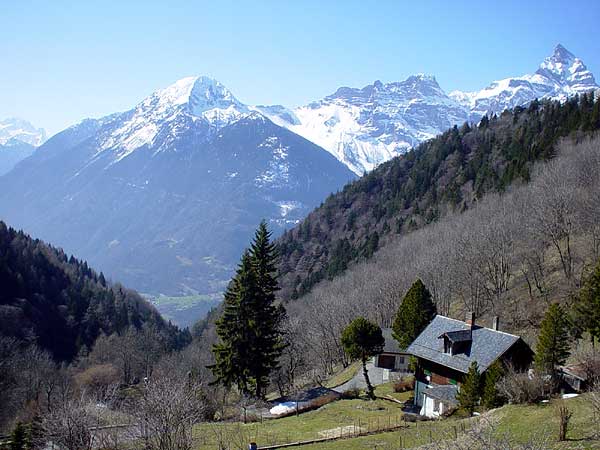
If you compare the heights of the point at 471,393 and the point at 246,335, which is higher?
the point at 246,335

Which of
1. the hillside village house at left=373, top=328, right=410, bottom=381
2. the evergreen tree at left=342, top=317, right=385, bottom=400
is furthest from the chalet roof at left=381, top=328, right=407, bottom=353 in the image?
the evergreen tree at left=342, top=317, right=385, bottom=400

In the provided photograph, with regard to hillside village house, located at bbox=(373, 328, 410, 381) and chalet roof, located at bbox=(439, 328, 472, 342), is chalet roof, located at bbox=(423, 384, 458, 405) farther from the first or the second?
hillside village house, located at bbox=(373, 328, 410, 381)

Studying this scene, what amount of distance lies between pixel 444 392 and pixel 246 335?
16089 millimetres

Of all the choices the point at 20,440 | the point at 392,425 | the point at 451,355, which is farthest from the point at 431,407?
the point at 20,440

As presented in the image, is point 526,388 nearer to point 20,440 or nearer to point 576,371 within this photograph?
point 576,371

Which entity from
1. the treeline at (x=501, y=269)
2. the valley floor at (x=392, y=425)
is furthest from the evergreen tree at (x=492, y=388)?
the treeline at (x=501, y=269)

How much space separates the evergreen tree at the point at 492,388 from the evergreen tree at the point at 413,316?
1655cm

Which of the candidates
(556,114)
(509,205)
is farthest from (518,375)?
(556,114)

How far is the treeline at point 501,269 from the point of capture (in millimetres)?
52938

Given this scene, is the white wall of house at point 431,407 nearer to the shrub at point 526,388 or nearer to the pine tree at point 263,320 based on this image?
the shrub at point 526,388

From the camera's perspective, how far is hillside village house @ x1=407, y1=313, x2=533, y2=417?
34.8 meters

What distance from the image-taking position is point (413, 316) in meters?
48.1

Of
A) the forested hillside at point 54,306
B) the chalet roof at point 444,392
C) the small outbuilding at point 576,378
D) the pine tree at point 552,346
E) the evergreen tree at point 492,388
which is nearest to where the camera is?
the pine tree at point 552,346

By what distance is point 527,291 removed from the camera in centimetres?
5672
